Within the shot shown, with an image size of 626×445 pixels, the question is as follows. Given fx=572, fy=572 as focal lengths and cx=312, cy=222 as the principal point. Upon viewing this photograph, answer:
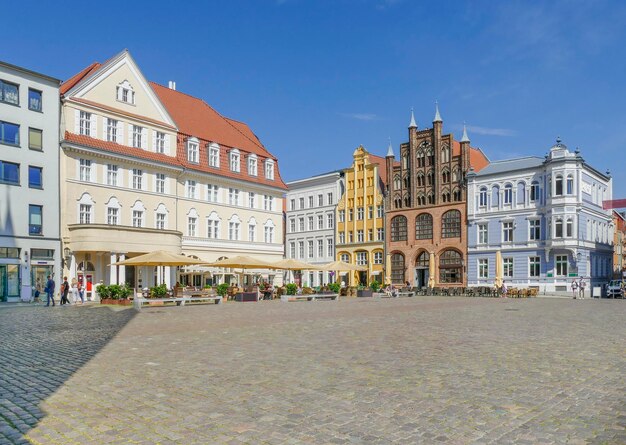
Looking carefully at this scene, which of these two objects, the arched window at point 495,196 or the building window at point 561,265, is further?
Answer: the arched window at point 495,196

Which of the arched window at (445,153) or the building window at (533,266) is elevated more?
the arched window at (445,153)

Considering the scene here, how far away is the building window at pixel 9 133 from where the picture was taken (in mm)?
36375

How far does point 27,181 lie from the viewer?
37.2m

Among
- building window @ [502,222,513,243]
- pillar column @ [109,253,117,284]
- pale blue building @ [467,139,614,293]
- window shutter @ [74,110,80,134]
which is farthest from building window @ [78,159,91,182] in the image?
building window @ [502,222,513,243]

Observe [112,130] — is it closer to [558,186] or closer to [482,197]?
[482,197]

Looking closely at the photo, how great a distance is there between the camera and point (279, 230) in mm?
57375

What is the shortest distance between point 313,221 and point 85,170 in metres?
38.6

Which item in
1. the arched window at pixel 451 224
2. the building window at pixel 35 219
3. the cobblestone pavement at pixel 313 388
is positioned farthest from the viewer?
the arched window at pixel 451 224

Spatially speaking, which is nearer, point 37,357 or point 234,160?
point 37,357

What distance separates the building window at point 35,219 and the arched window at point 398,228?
3956cm

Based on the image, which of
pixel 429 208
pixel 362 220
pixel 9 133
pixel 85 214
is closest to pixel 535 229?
pixel 429 208

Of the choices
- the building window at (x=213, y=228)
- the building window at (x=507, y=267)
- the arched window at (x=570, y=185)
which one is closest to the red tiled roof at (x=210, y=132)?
the building window at (x=213, y=228)

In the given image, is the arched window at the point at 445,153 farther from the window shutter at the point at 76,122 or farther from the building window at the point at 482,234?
the window shutter at the point at 76,122

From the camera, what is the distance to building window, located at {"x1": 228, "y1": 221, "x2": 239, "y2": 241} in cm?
5206
